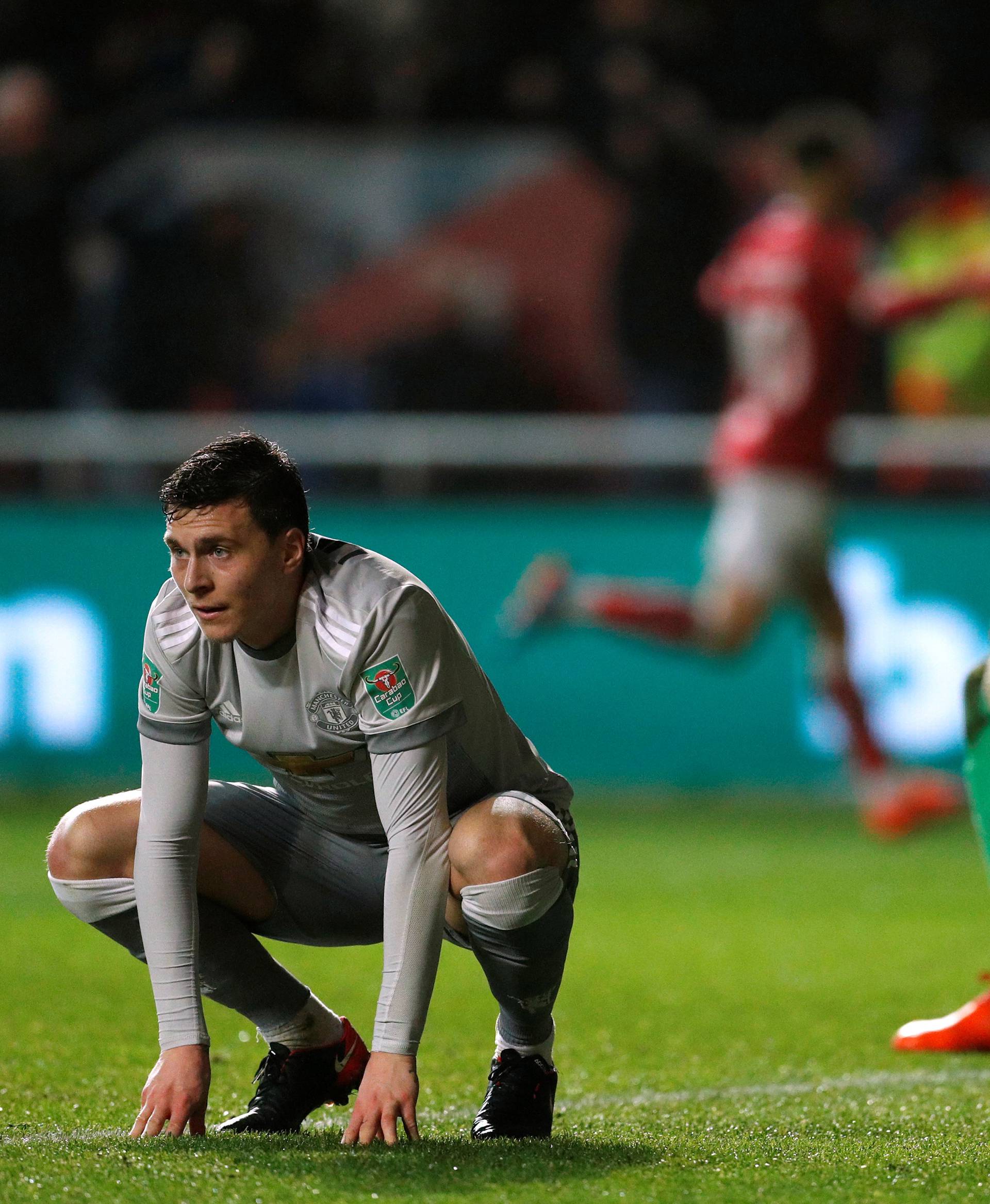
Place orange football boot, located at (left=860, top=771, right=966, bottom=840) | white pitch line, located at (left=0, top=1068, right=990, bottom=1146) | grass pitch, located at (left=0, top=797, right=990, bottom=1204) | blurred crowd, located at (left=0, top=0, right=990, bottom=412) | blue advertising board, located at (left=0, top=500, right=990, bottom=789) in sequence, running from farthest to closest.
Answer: blurred crowd, located at (left=0, top=0, right=990, bottom=412)
blue advertising board, located at (left=0, top=500, right=990, bottom=789)
orange football boot, located at (left=860, top=771, right=966, bottom=840)
white pitch line, located at (left=0, top=1068, right=990, bottom=1146)
grass pitch, located at (left=0, top=797, right=990, bottom=1204)

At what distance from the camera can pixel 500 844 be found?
2744 millimetres

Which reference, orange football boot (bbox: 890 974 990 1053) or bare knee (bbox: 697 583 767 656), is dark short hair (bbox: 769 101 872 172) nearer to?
bare knee (bbox: 697 583 767 656)

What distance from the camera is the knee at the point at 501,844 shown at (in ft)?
8.98

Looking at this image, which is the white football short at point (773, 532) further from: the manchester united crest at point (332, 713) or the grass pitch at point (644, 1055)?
the manchester united crest at point (332, 713)

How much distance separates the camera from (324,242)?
34.4 ft

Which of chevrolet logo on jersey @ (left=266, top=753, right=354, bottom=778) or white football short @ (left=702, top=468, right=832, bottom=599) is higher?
chevrolet logo on jersey @ (left=266, top=753, right=354, bottom=778)

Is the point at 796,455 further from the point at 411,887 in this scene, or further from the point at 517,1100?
the point at 411,887

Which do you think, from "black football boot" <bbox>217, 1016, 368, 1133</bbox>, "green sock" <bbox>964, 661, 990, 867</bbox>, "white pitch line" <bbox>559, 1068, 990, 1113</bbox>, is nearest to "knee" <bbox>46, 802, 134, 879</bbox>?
"black football boot" <bbox>217, 1016, 368, 1133</bbox>

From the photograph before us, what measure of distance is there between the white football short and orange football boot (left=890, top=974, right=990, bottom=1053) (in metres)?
3.86

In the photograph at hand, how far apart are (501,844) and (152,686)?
575 millimetres

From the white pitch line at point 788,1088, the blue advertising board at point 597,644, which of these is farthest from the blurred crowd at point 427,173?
the white pitch line at point 788,1088

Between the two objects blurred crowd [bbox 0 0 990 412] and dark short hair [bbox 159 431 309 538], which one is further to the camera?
blurred crowd [bbox 0 0 990 412]

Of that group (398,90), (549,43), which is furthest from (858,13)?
(398,90)

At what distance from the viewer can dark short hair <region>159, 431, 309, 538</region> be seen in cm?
267
